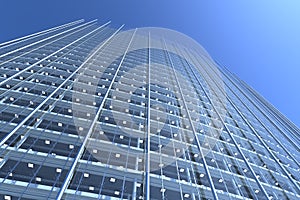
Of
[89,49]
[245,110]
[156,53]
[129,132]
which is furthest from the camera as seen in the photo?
[156,53]

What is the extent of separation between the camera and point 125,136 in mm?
19859

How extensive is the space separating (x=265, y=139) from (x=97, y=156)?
14230mm

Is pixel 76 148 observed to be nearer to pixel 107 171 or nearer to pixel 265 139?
pixel 107 171

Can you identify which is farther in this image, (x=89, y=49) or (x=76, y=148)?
(x=89, y=49)

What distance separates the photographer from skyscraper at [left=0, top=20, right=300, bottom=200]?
14.7 meters

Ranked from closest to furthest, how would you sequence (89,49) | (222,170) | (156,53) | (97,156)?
(97,156) → (222,170) → (89,49) → (156,53)

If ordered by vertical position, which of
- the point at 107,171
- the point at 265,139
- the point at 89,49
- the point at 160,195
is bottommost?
the point at 160,195

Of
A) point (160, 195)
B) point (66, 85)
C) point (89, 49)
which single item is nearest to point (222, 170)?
point (160, 195)

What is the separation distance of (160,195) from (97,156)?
3962 millimetres

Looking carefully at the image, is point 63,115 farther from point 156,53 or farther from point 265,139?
point 156,53

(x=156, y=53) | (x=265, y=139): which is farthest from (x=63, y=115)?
(x=156, y=53)

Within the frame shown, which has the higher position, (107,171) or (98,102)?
(98,102)

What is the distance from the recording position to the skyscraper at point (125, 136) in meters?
14.7

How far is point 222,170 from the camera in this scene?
1855 centimetres
